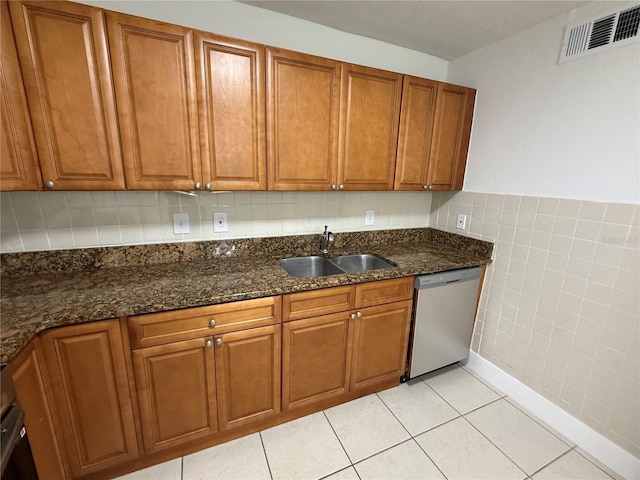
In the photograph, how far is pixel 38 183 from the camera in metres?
1.17

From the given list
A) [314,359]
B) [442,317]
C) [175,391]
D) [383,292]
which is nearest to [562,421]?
[442,317]

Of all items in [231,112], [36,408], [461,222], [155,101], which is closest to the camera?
[36,408]

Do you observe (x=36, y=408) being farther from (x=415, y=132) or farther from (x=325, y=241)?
(x=415, y=132)

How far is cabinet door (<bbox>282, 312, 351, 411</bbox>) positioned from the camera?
153 cm

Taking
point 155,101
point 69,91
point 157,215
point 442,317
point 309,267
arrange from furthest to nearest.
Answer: point 309,267
point 442,317
point 157,215
point 155,101
point 69,91

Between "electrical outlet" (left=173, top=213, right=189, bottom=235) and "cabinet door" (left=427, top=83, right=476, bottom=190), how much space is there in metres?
1.65

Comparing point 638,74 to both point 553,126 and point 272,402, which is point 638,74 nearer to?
point 553,126

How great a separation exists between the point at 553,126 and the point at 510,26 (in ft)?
2.17

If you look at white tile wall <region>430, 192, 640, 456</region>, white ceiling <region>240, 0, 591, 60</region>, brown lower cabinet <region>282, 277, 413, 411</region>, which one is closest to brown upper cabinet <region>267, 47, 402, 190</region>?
white ceiling <region>240, 0, 591, 60</region>

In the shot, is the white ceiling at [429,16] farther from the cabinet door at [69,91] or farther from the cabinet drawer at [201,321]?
the cabinet drawer at [201,321]

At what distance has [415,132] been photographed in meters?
1.87

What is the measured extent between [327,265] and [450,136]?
1268mm

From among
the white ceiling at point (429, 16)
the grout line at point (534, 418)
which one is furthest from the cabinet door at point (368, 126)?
the grout line at point (534, 418)

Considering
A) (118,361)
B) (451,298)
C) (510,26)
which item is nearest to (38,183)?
(118,361)
